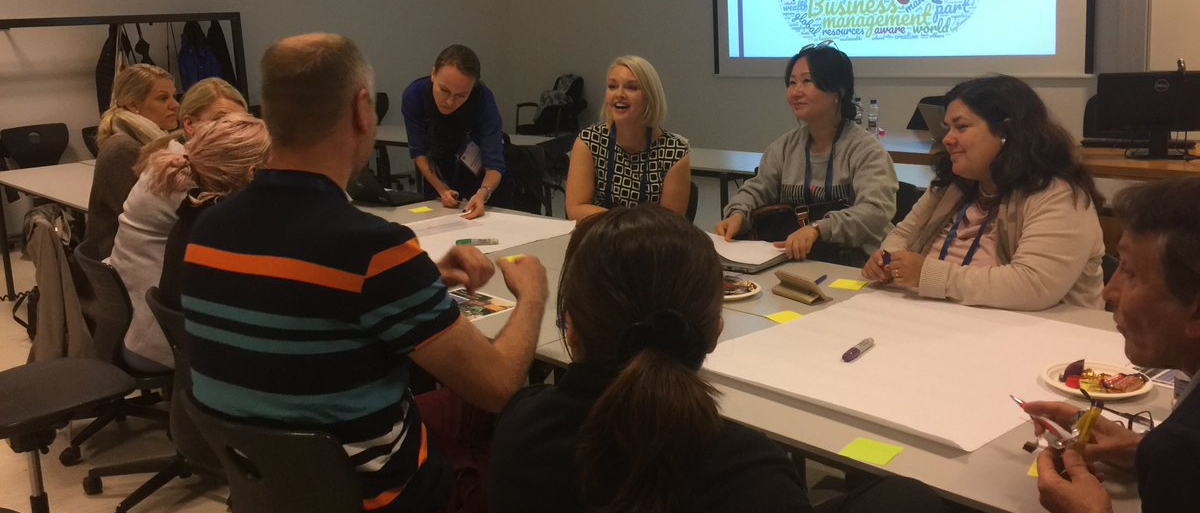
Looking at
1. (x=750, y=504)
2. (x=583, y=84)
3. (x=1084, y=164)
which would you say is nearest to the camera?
(x=750, y=504)

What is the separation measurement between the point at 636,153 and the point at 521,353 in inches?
71.1

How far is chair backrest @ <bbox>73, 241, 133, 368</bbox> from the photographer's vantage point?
8.69 feet

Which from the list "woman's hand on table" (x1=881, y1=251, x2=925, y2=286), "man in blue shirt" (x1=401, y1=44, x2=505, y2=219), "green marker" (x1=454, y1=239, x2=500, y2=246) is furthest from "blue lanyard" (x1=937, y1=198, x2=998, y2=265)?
"man in blue shirt" (x1=401, y1=44, x2=505, y2=219)

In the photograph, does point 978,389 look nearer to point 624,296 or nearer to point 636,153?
point 624,296

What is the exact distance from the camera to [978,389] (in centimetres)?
172

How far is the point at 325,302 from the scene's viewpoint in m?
1.42

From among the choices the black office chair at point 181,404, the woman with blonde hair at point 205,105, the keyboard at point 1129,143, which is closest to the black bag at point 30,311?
the woman with blonde hair at point 205,105

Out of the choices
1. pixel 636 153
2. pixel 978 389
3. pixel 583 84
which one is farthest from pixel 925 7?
pixel 978 389

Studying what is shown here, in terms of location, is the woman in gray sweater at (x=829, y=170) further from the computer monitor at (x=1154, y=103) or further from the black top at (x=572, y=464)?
the computer monitor at (x=1154, y=103)

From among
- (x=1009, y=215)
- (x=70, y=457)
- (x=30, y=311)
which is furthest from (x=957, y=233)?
(x=30, y=311)

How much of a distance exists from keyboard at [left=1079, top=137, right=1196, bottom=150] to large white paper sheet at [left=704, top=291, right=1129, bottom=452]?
341 centimetres

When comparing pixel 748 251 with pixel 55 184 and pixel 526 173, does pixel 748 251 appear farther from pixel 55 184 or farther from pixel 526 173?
pixel 55 184

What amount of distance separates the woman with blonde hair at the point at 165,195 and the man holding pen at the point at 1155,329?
1.99 m

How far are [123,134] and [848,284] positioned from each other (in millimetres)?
2594
